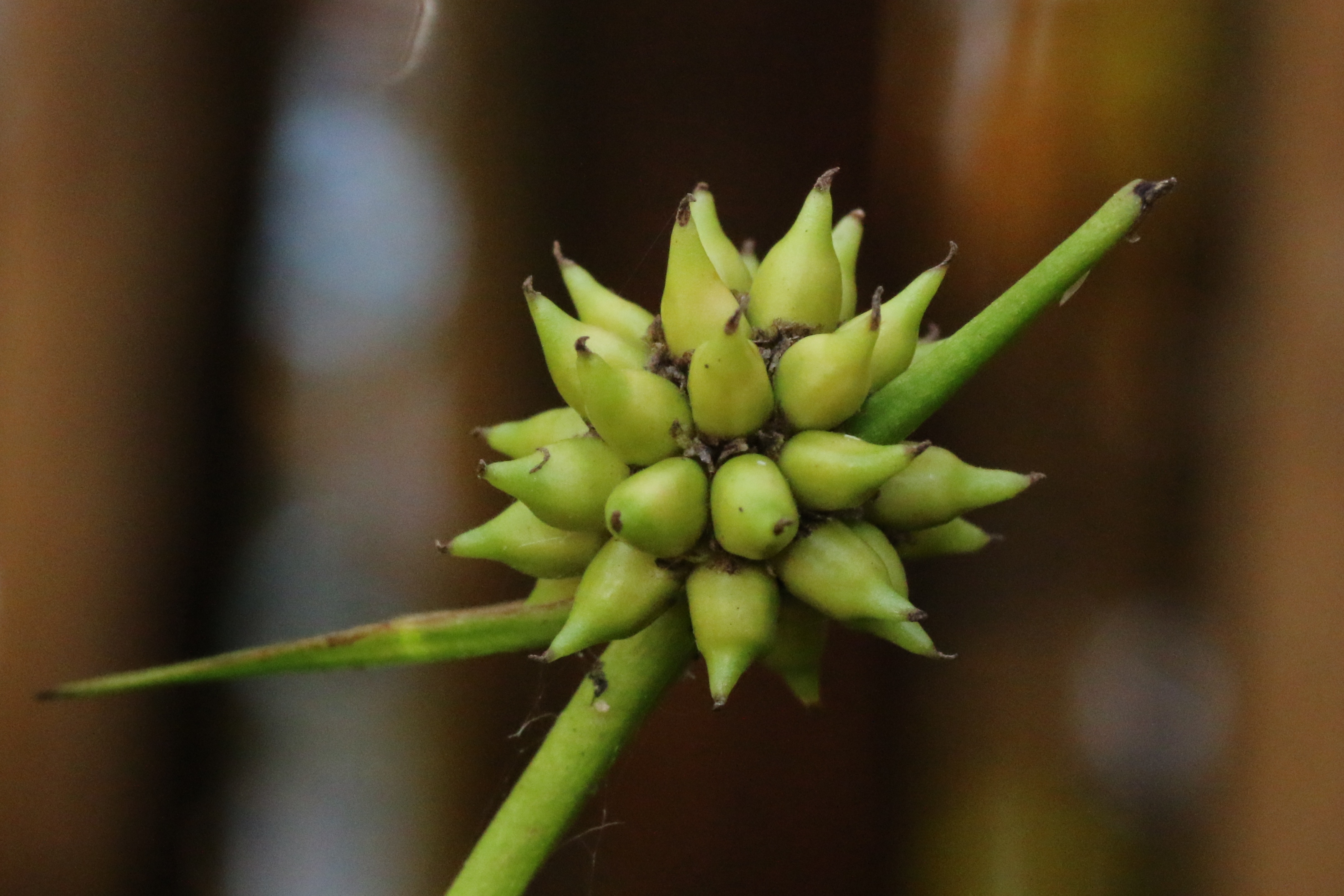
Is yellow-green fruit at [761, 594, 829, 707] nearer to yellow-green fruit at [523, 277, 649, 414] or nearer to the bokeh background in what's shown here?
yellow-green fruit at [523, 277, 649, 414]

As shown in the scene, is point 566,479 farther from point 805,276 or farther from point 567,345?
point 805,276

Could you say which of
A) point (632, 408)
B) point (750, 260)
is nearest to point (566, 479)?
point (632, 408)

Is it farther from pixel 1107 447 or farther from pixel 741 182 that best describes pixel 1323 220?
pixel 741 182

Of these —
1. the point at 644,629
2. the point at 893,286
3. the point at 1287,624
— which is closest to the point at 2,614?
the point at 644,629

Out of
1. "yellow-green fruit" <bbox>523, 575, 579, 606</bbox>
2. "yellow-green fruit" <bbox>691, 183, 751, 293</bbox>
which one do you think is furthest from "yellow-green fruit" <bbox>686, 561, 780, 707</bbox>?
"yellow-green fruit" <bbox>691, 183, 751, 293</bbox>

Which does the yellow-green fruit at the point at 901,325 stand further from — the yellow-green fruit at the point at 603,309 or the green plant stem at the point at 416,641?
the green plant stem at the point at 416,641

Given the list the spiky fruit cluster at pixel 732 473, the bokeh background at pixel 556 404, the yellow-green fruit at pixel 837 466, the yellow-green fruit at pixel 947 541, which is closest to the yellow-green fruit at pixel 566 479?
the spiky fruit cluster at pixel 732 473
